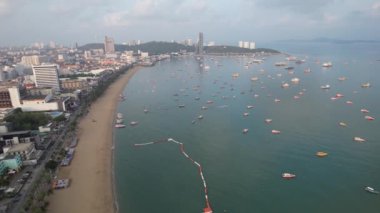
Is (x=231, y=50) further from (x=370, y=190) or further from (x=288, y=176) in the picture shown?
(x=370, y=190)

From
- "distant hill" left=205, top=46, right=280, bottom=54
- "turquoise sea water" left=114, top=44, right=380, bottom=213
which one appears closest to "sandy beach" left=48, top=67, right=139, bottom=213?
"turquoise sea water" left=114, top=44, right=380, bottom=213

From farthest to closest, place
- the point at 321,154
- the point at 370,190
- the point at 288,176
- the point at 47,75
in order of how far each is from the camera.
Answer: the point at 47,75, the point at 321,154, the point at 288,176, the point at 370,190

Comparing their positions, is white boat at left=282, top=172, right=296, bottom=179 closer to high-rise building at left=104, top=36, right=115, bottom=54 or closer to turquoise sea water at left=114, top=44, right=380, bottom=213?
turquoise sea water at left=114, top=44, right=380, bottom=213

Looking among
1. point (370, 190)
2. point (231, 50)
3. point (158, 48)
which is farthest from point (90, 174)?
point (158, 48)

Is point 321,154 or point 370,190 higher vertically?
point 321,154

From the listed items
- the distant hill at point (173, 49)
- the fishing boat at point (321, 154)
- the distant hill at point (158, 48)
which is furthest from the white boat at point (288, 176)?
the distant hill at point (158, 48)

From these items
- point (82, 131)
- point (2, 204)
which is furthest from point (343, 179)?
point (82, 131)

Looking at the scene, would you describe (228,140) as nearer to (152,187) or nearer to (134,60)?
(152,187)
